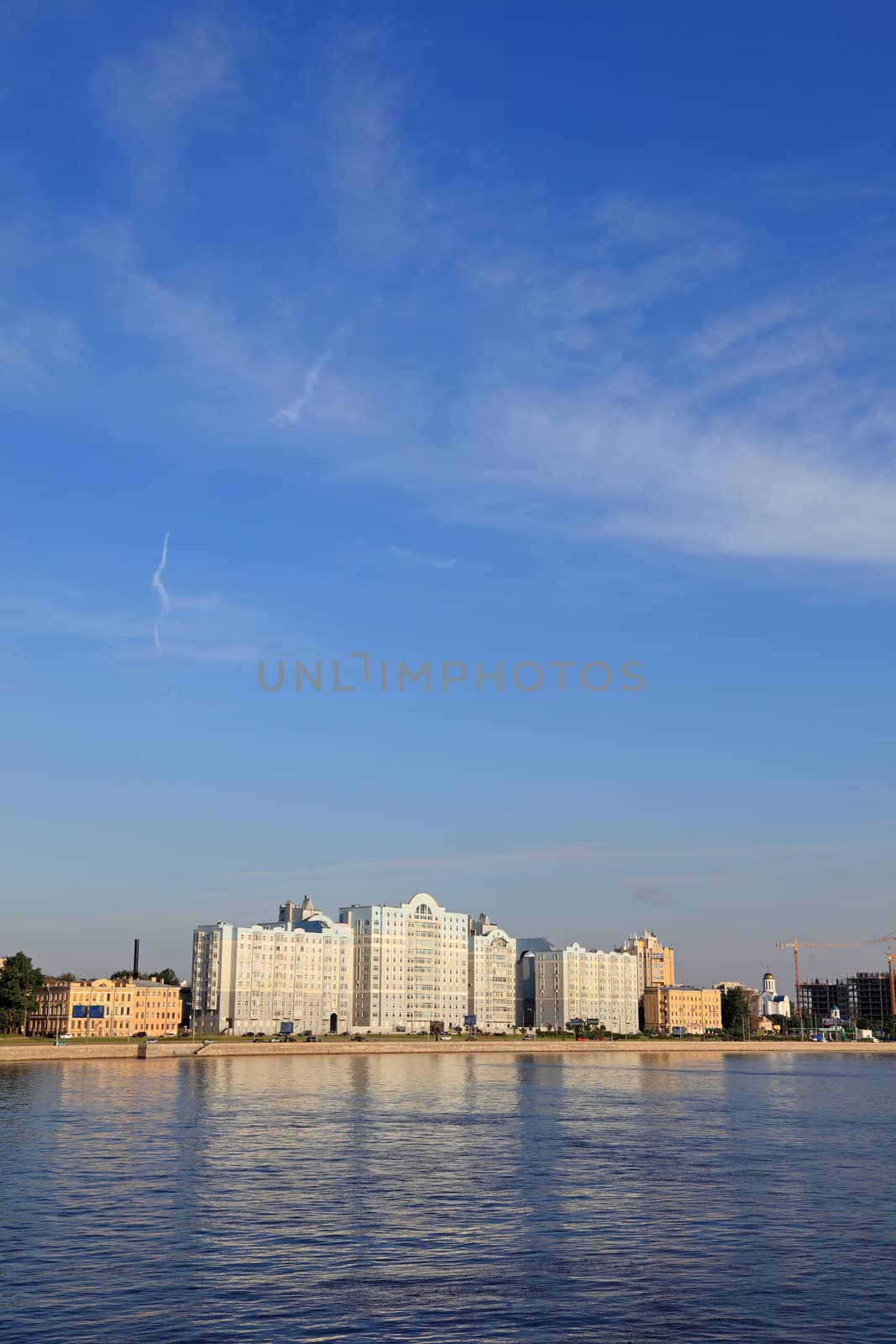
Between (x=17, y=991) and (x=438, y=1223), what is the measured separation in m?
149

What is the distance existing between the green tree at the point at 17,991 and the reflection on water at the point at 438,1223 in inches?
3712

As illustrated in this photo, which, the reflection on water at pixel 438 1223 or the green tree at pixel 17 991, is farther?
the green tree at pixel 17 991

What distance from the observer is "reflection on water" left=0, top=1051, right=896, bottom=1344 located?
35.6m

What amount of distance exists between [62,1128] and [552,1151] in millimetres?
30955

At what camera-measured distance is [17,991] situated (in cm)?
18150

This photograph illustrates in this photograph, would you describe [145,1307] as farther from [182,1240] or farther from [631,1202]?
[631,1202]

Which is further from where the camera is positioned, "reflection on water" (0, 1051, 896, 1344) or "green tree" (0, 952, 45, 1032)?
"green tree" (0, 952, 45, 1032)

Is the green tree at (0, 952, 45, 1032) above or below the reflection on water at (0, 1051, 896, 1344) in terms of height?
above

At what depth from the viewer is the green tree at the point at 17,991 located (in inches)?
7141

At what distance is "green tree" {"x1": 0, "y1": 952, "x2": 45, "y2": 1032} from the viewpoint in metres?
181

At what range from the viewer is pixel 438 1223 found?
48.5m

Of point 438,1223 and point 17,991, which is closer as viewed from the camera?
point 438,1223

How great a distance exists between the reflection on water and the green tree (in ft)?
309

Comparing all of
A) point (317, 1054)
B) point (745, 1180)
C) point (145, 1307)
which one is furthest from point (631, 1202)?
point (317, 1054)
